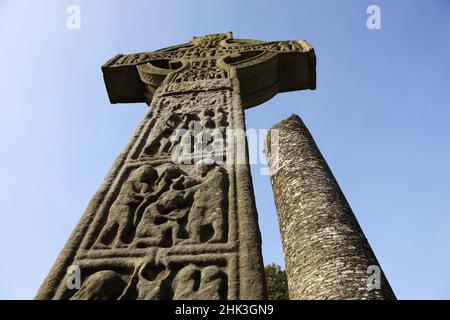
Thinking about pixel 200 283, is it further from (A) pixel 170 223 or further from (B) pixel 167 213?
(B) pixel 167 213

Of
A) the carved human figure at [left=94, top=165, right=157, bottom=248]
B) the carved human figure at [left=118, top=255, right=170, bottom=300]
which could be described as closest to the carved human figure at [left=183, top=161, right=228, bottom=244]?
the carved human figure at [left=118, top=255, right=170, bottom=300]

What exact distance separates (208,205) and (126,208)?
555 millimetres

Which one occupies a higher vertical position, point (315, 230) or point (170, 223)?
point (170, 223)

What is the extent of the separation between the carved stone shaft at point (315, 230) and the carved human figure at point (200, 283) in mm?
3915

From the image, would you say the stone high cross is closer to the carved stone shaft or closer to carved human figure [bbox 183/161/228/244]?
carved human figure [bbox 183/161/228/244]

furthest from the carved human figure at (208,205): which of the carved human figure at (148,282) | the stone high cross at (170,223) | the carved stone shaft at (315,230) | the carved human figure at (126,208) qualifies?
the carved stone shaft at (315,230)

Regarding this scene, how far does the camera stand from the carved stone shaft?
559 centimetres

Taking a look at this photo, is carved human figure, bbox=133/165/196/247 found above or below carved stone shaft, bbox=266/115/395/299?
above

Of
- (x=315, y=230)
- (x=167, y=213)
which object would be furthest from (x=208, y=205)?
(x=315, y=230)

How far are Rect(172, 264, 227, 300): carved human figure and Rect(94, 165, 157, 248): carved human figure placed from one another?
478mm

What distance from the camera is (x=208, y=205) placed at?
2504 mm

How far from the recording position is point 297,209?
752cm
